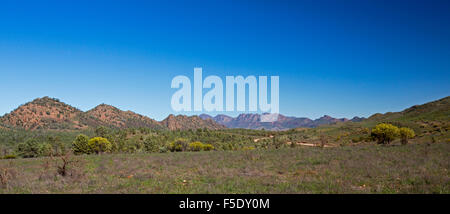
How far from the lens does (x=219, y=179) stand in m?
13.5

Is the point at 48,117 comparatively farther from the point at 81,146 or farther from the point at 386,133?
the point at 386,133

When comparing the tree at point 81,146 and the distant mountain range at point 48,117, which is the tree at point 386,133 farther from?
the distant mountain range at point 48,117

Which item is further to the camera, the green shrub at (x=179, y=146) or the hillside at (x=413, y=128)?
the green shrub at (x=179, y=146)

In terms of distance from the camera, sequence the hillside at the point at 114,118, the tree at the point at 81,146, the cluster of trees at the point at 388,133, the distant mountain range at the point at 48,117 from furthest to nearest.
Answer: the hillside at the point at 114,118, the distant mountain range at the point at 48,117, the tree at the point at 81,146, the cluster of trees at the point at 388,133

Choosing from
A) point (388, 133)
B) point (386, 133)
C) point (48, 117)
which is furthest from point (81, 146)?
point (48, 117)

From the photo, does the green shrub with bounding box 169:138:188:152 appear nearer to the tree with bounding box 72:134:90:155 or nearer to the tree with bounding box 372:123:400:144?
the tree with bounding box 72:134:90:155

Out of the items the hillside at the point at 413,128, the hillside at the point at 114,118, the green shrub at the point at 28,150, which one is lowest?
the green shrub at the point at 28,150

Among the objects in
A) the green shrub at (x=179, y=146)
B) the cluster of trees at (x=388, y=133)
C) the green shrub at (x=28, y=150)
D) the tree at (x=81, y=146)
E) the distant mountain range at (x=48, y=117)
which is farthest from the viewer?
the distant mountain range at (x=48, y=117)

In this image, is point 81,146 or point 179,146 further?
point 179,146

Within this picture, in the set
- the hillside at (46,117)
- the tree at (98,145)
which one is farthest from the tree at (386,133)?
the hillside at (46,117)

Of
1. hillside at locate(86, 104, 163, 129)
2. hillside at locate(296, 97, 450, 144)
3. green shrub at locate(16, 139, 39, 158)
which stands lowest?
green shrub at locate(16, 139, 39, 158)

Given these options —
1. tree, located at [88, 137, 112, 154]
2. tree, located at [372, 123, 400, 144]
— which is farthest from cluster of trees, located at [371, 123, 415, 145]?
tree, located at [88, 137, 112, 154]
